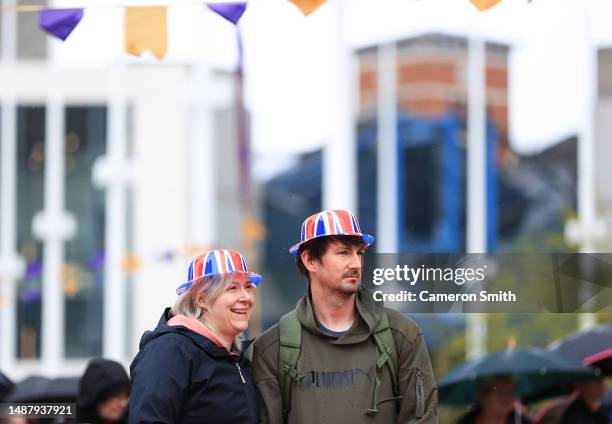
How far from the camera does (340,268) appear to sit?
4145 mm

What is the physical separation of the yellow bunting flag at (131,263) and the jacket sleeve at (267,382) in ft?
8.89

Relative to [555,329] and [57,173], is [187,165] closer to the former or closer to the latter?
[57,173]

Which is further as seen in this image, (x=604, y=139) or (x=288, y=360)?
(x=604, y=139)

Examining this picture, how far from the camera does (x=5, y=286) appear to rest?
7074mm

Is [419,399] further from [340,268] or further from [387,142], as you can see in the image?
[387,142]

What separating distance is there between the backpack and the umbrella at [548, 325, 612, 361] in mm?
1921

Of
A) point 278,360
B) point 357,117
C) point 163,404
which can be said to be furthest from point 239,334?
point 357,117

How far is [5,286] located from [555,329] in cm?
335

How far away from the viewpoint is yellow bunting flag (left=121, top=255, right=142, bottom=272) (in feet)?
22.5

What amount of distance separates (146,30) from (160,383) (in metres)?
1.86

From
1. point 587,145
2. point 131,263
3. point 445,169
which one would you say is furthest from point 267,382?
point 587,145

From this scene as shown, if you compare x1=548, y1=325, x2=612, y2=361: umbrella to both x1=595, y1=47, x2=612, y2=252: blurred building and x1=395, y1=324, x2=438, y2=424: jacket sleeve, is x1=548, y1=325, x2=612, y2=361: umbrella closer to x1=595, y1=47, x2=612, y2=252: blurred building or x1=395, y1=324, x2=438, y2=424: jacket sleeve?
x1=595, y1=47, x2=612, y2=252: blurred building

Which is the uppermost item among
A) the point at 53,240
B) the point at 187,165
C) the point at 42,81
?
the point at 42,81

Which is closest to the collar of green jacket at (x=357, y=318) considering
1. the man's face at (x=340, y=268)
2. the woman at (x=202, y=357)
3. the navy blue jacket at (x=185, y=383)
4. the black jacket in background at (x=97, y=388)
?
the man's face at (x=340, y=268)
